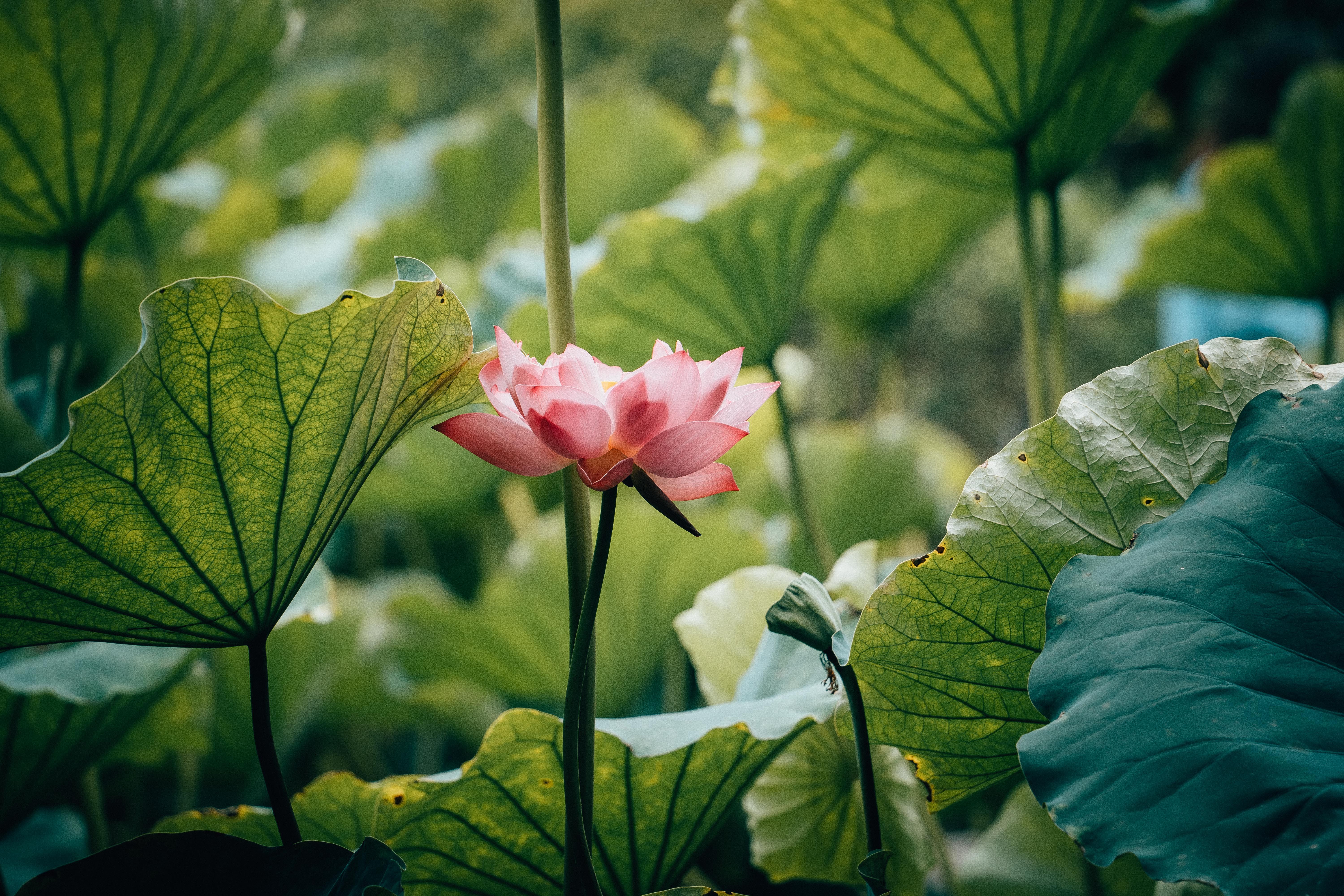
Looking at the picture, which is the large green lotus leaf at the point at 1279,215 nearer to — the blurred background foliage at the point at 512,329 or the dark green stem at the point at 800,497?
the blurred background foliage at the point at 512,329

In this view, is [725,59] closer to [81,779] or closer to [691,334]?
[691,334]

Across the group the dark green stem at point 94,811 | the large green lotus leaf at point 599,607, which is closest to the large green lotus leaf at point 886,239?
the large green lotus leaf at point 599,607

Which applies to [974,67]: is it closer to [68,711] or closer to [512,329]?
[512,329]

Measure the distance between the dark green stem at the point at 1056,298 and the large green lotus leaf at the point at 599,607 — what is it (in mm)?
300

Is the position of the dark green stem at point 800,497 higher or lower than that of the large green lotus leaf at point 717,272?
lower

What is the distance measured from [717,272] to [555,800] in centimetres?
39

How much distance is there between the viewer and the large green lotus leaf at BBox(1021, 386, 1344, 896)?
0.83ft

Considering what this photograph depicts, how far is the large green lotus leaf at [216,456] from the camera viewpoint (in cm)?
32

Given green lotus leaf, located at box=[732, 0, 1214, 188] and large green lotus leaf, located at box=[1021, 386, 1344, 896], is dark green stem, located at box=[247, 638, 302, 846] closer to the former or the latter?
large green lotus leaf, located at box=[1021, 386, 1344, 896]

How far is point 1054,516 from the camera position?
1.17ft

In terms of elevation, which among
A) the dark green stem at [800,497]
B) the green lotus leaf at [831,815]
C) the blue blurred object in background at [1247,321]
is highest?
the blue blurred object in background at [1247,321]

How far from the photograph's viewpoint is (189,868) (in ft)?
1.16

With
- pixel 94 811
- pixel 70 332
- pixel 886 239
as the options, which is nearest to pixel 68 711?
pixel 94 811

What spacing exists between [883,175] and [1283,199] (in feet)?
1.53
